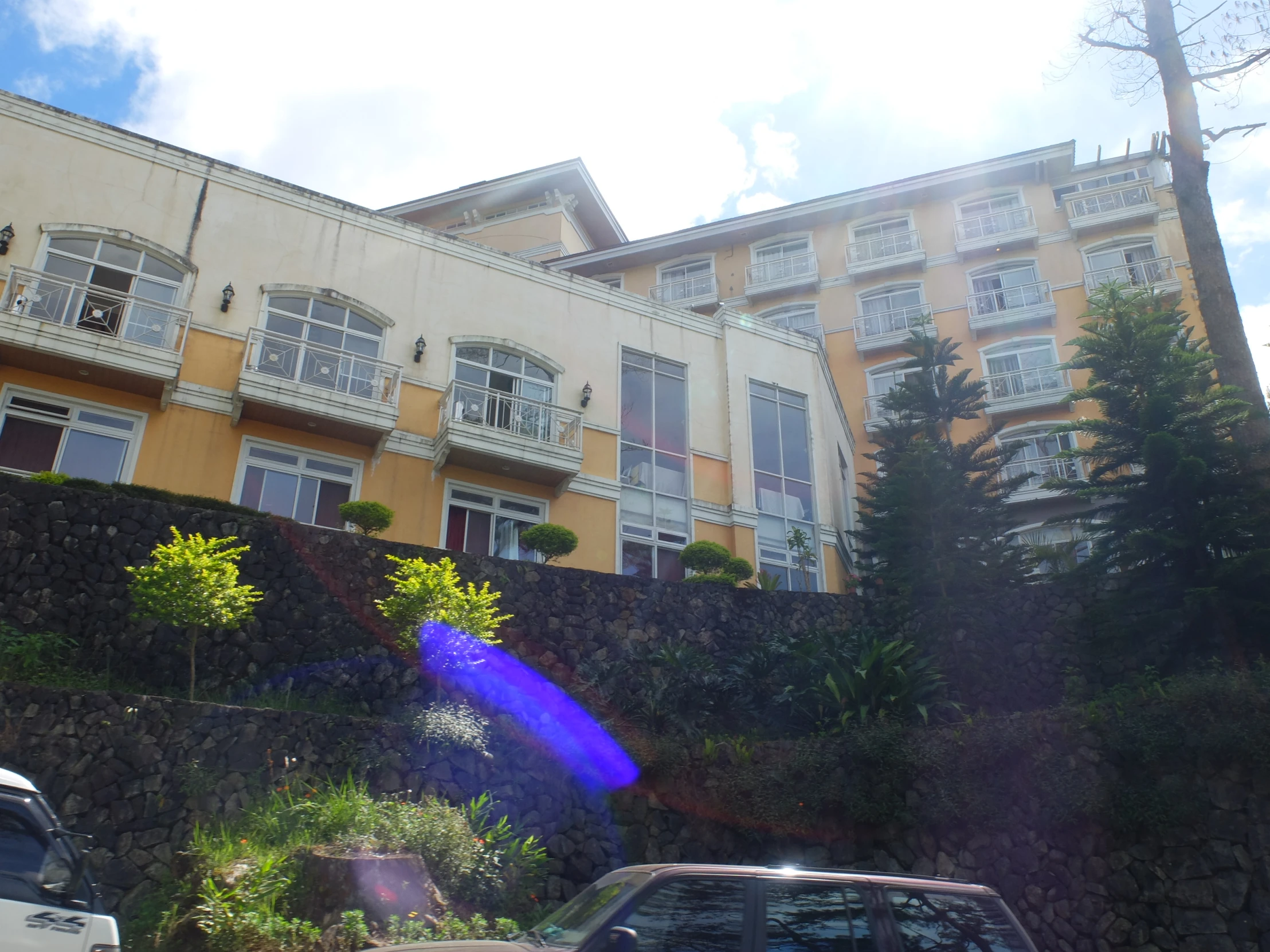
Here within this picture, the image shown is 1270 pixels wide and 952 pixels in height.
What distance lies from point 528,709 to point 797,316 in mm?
24694

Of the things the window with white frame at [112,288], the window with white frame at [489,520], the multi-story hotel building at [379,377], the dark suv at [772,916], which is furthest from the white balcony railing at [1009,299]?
the dark suv at [772,916]

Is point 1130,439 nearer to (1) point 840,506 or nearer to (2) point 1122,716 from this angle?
(2) point 1122,716

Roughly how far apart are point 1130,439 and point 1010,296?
1934 cm

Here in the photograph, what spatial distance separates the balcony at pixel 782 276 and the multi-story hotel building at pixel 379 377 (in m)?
7.54

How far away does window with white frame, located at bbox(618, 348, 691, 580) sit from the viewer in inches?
768

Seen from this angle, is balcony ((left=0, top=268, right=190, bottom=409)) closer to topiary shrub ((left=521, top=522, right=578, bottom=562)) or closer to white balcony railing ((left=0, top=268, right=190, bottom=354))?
white balcony railing ((left=0, top=268, right=190, bottom=354))

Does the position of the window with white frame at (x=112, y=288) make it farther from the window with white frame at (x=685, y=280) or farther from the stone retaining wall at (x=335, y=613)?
the window with white frame at (x=685, y=280)

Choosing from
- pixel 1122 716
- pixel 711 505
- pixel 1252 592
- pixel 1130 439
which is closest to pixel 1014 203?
pixel 711 505

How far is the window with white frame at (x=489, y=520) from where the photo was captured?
17.9m

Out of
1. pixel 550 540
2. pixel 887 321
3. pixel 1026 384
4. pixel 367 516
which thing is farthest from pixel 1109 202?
pixel 367 516

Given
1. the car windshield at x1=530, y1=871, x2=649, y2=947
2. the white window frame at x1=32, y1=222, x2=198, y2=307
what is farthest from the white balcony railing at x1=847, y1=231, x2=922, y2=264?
the car windshield at x1=530, y1=871, x2=649, y2=947

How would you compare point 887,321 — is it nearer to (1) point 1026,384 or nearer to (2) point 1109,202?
(1) point 1026,384

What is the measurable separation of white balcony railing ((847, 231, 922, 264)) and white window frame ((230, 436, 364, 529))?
2208 cm

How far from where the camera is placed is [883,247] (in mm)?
33188
